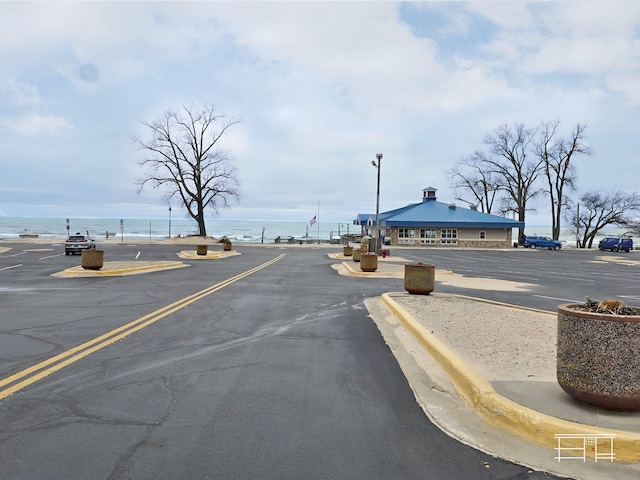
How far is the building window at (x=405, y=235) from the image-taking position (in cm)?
6347

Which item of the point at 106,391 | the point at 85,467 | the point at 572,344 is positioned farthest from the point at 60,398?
the point at 572,344

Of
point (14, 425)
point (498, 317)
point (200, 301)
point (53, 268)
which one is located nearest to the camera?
point (14, 425)

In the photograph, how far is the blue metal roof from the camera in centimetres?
6219

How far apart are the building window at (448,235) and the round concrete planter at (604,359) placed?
61.0 metres

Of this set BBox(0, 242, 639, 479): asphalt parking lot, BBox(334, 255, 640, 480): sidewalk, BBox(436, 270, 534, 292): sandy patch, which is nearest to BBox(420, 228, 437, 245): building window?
BBox(436, 270, 534, 292): sandy patch

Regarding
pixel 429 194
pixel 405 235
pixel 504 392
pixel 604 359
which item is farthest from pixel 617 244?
pixel 604 359

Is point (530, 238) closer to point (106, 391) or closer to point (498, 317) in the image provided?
point (498, 317)

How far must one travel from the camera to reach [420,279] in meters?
13.3

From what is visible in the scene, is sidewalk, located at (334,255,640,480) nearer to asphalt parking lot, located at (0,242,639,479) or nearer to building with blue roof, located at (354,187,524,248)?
asphalt parking lot, located at (0,242,639,479)

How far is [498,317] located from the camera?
32.2 ft

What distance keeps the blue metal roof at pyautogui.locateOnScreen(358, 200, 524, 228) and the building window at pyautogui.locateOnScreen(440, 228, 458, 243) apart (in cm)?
135

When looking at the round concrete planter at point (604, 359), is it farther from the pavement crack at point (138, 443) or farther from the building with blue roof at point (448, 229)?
the building with blue roof at point (448, 229)

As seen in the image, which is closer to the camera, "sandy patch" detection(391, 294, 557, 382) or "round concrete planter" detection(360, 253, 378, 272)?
"sandy patch" detection(391, 294, 557, 382)

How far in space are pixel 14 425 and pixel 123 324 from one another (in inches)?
188
